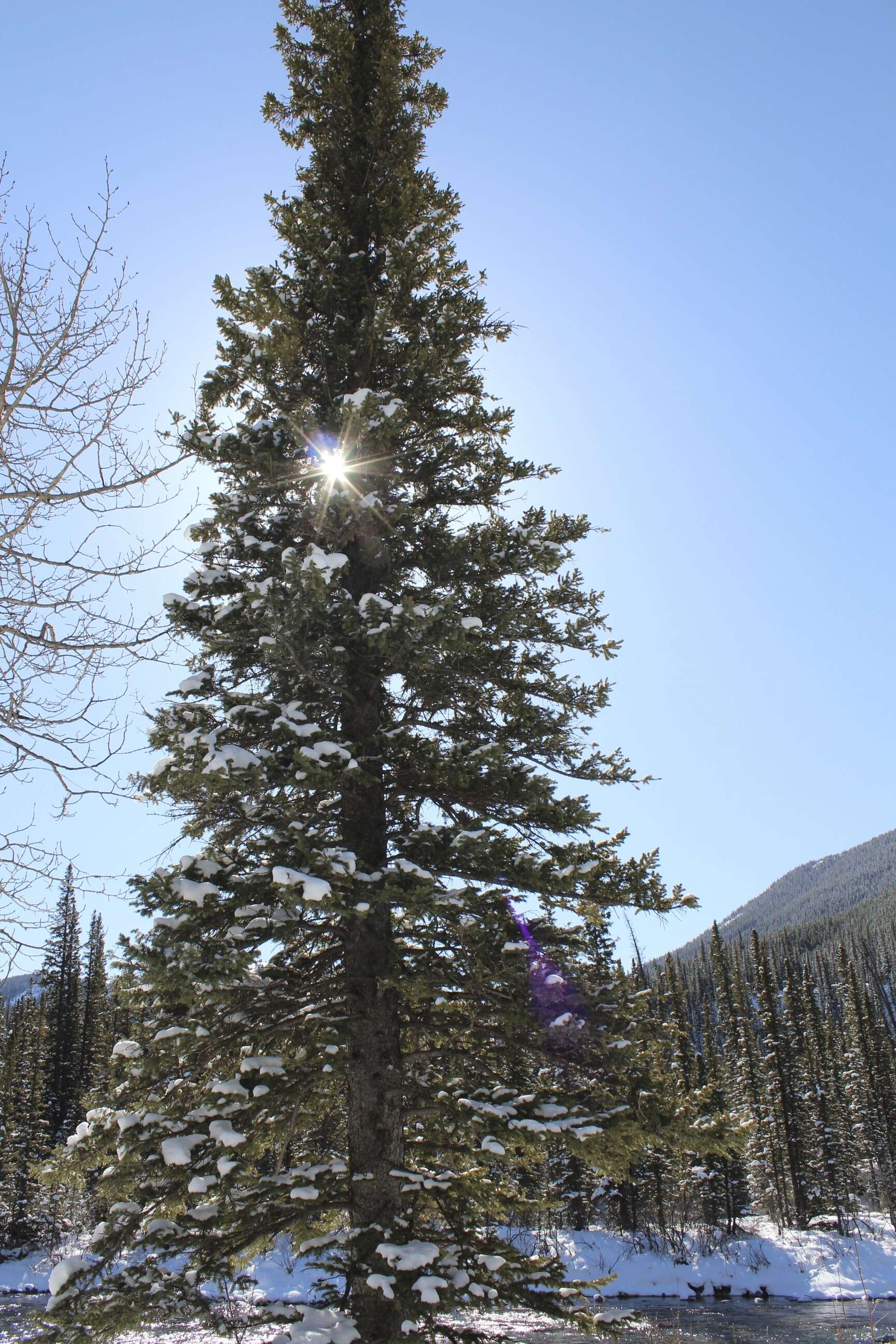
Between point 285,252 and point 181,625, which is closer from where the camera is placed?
point 181,625

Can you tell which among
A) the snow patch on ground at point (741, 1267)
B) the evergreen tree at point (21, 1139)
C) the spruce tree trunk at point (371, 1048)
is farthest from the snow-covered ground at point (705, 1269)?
the spruce tree trunk at point (371, 1048)

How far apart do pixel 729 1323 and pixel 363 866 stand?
25817 mm

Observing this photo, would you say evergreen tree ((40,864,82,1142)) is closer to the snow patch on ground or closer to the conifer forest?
the snow patch on ground

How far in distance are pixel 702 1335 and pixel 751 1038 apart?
3522 centimetres

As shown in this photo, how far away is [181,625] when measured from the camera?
792 centimetres

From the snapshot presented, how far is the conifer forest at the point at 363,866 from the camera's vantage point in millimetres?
6234

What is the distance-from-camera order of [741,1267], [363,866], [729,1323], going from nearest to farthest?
[363,866] → [729,1323] → [741,1267]

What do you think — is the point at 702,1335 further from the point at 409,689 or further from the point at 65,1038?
the point at 65,1038

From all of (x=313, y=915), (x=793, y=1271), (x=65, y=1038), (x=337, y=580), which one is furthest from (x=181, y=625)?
(x=65, y=1038)

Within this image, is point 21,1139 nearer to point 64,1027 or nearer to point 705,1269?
point 64,1027

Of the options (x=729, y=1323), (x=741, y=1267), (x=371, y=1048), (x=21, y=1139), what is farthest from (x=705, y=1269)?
(x=371, y=1048)

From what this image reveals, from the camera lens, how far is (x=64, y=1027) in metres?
50.4

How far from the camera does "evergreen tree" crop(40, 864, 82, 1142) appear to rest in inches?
1829

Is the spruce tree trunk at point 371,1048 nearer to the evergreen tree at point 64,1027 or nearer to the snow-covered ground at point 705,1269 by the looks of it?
the snow-covered ground at point 705,1269
